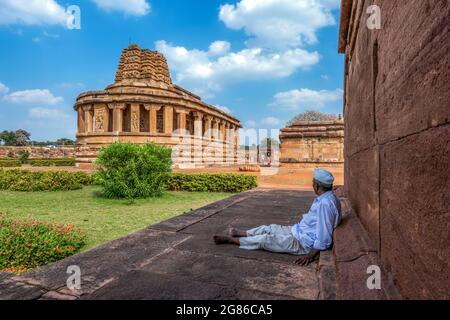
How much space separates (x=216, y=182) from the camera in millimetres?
11328

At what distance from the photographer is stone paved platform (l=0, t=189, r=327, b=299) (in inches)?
70.9

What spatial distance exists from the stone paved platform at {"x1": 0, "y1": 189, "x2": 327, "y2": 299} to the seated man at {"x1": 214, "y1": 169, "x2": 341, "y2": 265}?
0.31 feet

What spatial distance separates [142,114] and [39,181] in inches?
583

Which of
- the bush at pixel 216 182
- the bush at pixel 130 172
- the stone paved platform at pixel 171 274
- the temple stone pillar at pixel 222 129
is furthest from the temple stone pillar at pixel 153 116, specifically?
the stone paved platform at pixel 171 274

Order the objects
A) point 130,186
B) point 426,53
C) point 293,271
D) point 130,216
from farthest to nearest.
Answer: point 130,186, point 130,216, point 293,271, point 426,53

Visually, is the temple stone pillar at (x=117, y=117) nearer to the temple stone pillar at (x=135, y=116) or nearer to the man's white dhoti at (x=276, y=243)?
the temple stone pillar at (x=135, y=116)

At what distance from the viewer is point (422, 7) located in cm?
112

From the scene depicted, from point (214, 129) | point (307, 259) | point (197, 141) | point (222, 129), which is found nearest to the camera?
point (307, 259)

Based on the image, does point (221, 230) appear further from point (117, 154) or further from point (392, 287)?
point (117, 154)

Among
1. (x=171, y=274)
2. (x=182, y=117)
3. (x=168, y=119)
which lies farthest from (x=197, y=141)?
(x=171, y=274)

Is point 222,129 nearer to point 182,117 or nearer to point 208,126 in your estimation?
point 208,126
